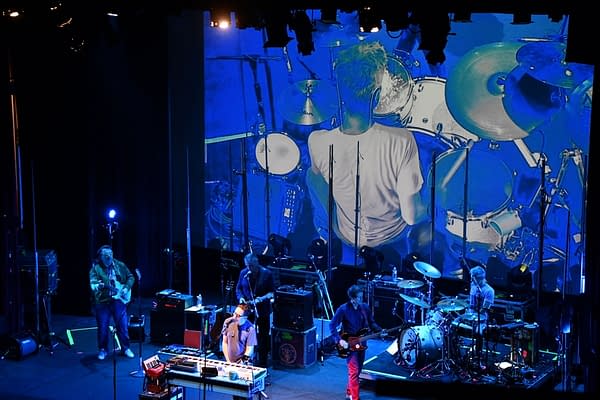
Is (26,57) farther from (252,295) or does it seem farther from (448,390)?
(448,390)

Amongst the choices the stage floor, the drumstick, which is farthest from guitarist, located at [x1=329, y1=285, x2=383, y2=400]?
the drumstick

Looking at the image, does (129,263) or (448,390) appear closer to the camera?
(448,390)

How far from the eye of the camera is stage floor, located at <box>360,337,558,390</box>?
974 cm

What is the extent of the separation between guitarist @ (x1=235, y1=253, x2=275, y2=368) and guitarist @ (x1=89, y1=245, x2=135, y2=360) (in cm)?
156

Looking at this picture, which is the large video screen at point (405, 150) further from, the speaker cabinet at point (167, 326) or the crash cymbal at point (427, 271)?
the speaker cabinet at point (167, 326)

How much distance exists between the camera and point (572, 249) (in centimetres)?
1087

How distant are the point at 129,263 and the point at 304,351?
4.41 m

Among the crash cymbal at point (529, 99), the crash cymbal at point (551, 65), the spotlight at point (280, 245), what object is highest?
the crash cymbal at point (551, 65)

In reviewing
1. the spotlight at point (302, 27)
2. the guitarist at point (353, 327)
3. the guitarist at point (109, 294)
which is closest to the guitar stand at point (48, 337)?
the guitarist at point (109, 294)

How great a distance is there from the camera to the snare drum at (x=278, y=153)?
42.8 ft

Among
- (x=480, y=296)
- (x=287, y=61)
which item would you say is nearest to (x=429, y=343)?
(x=480, y=296)

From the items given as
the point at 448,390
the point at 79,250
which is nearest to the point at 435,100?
the point at 79,250

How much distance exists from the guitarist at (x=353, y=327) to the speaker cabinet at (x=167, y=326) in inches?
120

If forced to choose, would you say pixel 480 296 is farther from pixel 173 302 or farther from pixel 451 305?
pixel 173 302
